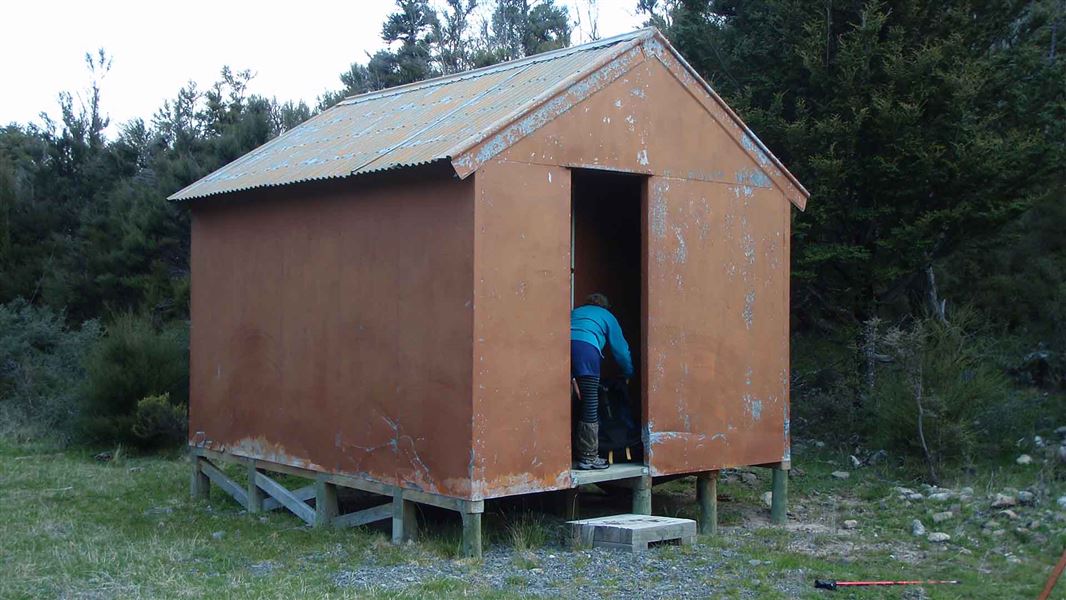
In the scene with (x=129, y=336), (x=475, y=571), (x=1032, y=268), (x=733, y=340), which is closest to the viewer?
(x=475, y=571)

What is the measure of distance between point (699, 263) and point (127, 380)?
11116 mm

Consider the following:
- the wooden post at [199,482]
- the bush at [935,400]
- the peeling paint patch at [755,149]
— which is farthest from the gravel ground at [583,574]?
the bush at [935,400]

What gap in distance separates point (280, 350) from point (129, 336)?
8330 mm

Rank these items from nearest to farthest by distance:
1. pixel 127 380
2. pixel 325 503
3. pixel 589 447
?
pixel 589 447 < pixel 325 503 < pixel 127 380

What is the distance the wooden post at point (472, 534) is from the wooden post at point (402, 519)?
0.82 meters

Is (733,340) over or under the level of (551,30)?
under

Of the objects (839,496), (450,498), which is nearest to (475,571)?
(450,498)

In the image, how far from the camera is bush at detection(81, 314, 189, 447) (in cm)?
1745

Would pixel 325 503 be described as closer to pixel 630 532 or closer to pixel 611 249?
pixel 630 532

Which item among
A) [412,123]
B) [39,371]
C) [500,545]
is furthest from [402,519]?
[39,371]

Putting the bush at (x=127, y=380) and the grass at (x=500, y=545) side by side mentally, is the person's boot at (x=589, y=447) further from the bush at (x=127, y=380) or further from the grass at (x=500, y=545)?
the bush at (x=127, y=380)

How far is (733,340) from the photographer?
410 inches

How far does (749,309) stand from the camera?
10562mm

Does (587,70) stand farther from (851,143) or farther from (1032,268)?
(1032,268)
